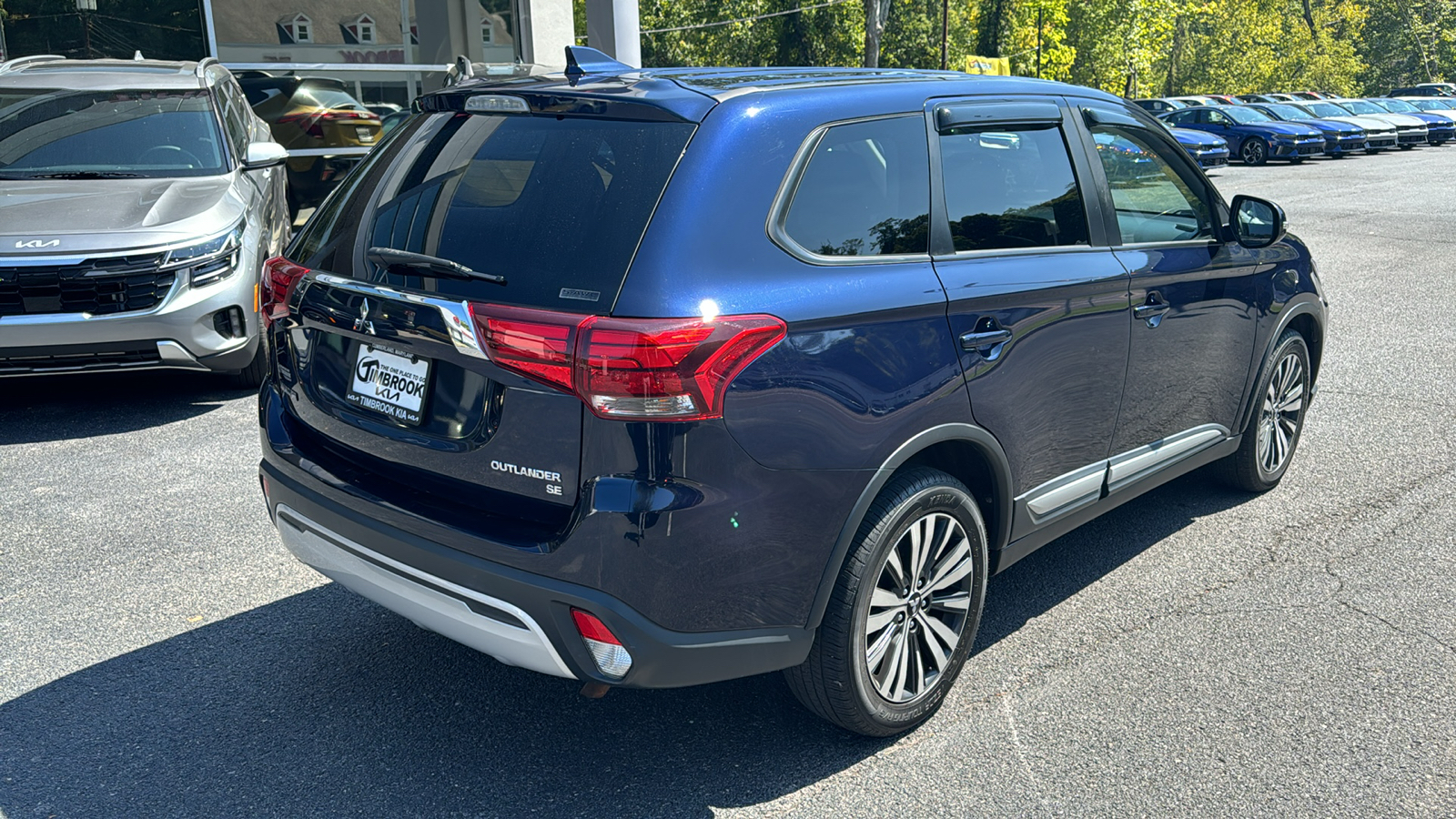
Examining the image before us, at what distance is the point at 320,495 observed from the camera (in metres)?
3.25

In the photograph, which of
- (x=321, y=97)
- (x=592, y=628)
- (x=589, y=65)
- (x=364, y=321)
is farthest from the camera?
(x=321, y=97)

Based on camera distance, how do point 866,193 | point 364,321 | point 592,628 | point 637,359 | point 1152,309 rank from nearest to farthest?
1. point 637,359
2. point 592,628
3. point 364,321
4. point 866,193
5. point 1152,309

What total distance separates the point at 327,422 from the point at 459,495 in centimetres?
57

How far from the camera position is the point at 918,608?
335 cm

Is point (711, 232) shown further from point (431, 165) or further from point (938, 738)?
point (938, 738)

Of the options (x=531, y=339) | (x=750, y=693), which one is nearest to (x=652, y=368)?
(x=531, y=339)

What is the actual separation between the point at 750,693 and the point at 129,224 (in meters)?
4.59

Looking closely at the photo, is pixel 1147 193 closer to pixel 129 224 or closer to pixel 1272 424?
pixel 1272 424

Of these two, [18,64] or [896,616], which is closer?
[896,616]

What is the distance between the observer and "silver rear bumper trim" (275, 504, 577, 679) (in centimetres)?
280

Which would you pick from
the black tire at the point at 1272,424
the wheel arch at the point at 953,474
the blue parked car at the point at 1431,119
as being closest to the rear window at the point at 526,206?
the wheel arch at the point at 953,474

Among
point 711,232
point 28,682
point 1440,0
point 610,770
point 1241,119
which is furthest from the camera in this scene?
point 1440,0

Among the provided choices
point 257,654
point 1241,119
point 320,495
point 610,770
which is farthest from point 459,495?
point 1241,119

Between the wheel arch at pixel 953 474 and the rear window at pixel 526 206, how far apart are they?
2.79 ft
